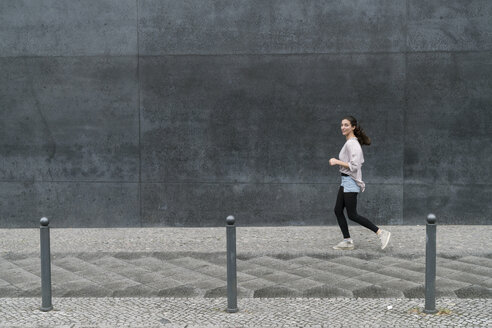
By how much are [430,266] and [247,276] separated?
202 centimetres

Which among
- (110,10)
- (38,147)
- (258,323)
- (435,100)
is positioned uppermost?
(110,10)

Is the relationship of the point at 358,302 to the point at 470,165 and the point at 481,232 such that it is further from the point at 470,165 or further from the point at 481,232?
the point at 470,165

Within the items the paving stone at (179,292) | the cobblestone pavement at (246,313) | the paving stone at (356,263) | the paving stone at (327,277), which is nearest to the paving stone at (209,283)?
Result: the paving stone at (179,292)

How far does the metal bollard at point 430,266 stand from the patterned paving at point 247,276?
484 mm

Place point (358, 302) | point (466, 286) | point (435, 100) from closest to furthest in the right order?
1. point (358, 302)
2. point (466, 286)
3. point (435, 100)

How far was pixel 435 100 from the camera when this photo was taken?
8.61 meters

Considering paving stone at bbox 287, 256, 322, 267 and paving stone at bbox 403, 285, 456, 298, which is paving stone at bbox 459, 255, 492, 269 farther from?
paving stone at bbox 287, 256, 322, 267

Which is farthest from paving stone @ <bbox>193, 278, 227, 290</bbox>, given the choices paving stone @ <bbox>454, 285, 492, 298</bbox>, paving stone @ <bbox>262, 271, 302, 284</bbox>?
paving stone @ <bbox>454, 285, 492, 298</bbox>

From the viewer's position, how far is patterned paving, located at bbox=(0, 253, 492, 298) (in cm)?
537

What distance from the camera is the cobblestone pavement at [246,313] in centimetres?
455

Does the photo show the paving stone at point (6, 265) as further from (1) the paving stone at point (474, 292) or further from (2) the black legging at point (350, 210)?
(1) the paving stone at point (474, 292)

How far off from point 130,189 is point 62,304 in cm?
390

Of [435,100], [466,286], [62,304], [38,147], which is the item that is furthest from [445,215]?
[38,147]

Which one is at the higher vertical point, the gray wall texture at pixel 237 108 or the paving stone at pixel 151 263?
the gray wall texture at pixel 237 108
